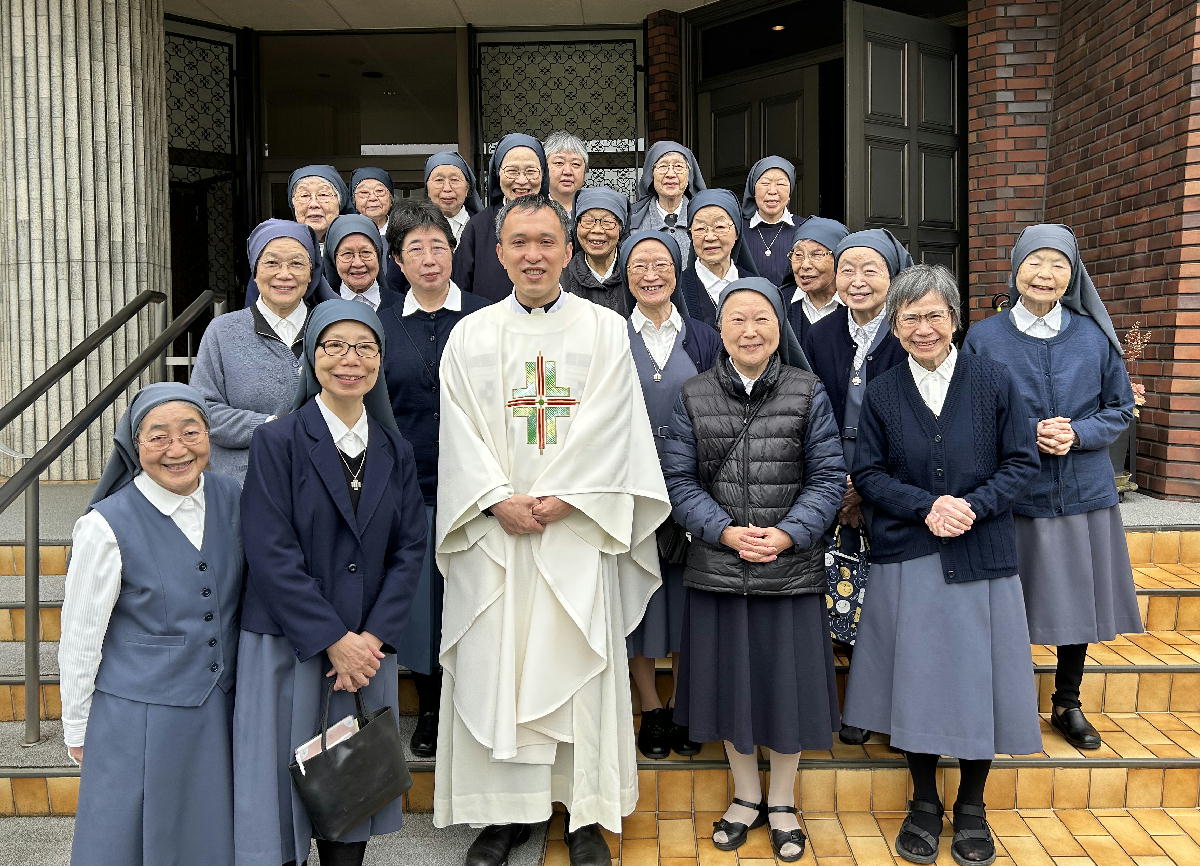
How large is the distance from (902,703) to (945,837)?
0.59 m

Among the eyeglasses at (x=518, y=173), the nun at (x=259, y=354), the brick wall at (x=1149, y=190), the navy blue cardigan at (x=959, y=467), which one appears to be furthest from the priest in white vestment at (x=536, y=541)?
the brick wall at (x=1149, y=190)

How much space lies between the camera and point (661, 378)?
11.6 feet

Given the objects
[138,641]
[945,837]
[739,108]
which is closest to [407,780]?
[138,641]

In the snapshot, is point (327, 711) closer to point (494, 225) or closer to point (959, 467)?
point (959, 467)

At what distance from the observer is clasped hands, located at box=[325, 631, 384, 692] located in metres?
2.63

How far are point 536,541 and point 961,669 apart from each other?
4.69ft

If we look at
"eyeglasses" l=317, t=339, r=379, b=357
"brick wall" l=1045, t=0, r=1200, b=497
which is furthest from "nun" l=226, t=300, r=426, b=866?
"brick wall" l=1045, t=0, r=1200, b=497

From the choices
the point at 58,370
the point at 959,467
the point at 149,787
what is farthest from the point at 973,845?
the point at 58,370

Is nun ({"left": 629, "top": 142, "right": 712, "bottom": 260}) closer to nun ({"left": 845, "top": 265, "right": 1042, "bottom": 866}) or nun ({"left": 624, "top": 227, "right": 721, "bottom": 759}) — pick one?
nun ({"left": 624, "top": 227, "right": 721, "bottom": 759})

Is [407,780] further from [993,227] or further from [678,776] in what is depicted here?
[993,227]

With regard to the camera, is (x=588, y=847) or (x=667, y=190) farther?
(x=667, y=190)

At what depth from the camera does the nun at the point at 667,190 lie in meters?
4.82

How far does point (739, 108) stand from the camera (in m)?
9.08

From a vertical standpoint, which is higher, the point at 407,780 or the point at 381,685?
the point at 381,685
